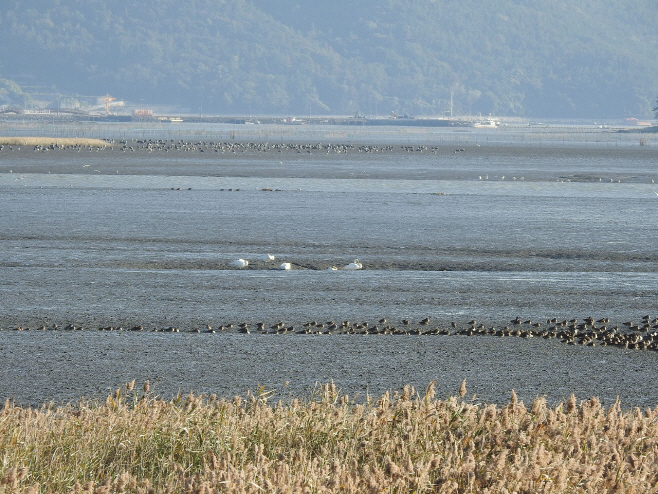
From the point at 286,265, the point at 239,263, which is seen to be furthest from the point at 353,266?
the point at 239,263

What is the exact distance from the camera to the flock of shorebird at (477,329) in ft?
41.4

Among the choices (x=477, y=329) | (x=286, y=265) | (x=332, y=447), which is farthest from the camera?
(x=286, y=265)

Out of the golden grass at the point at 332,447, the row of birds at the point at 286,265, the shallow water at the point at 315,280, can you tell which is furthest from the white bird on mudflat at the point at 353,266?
the golden grass at the point at 332,447

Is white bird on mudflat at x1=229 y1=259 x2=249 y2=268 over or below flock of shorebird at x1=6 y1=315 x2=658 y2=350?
over

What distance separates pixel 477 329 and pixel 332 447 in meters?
5.93

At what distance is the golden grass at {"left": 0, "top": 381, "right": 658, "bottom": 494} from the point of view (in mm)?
6223

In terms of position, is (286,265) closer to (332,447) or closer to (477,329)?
(477,329)

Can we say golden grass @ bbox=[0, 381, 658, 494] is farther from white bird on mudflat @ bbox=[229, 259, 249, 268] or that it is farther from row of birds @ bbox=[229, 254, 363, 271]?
white bird on mudflat @ bbox=[229, 259, 249, 268]

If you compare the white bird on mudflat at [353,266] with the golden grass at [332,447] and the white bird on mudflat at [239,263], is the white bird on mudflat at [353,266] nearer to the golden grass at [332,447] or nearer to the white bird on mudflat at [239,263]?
the white bird on mudflat at [239,263]

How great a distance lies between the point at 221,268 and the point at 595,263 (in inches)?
260

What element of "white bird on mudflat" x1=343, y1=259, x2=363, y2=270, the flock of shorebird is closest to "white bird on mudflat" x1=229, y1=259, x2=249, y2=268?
"white bird on mudflat" x1=343, y1=259, x2=363, y2=270

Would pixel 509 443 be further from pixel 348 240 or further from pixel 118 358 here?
pixel 348 240

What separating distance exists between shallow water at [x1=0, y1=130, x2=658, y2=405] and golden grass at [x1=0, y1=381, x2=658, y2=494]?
229 centimetres

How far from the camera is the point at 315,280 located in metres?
16.4
